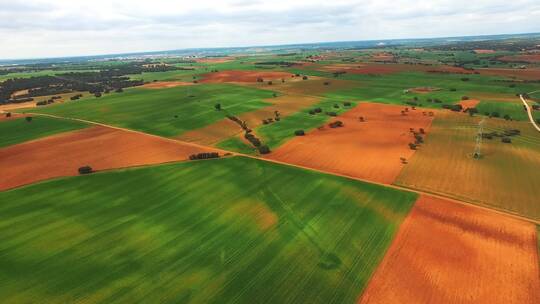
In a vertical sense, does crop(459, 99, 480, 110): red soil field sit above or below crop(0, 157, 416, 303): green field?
above

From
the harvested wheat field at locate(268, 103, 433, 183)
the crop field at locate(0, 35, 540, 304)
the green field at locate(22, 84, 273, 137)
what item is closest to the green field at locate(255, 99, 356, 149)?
the crop field at locate(0, 35, 540, 304)

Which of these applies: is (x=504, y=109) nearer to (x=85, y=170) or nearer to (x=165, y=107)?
(x=165, y=107)

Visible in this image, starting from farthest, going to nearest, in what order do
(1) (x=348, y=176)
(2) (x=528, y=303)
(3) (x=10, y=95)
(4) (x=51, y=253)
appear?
(3) (x=10, y=95), (1) (x=348, y=176), (4) (x=51, y=253), (2) (x=528, y=303)

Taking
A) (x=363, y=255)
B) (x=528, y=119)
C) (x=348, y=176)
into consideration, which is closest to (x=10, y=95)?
(x=348, y=176)

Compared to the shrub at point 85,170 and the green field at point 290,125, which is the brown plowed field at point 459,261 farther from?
the shrub at point 85,170

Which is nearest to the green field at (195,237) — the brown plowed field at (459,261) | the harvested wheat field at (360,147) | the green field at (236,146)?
the brown plowed field at (459,261)

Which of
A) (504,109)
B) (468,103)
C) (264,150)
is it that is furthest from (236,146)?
(504,109)

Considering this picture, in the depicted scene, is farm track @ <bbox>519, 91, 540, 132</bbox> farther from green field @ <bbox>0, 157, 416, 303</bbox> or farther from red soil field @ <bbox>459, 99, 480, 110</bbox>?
green field @ <bbox>0, 157, 416, 303</bbox>

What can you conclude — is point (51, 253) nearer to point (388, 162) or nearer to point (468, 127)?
point (388, 162)
